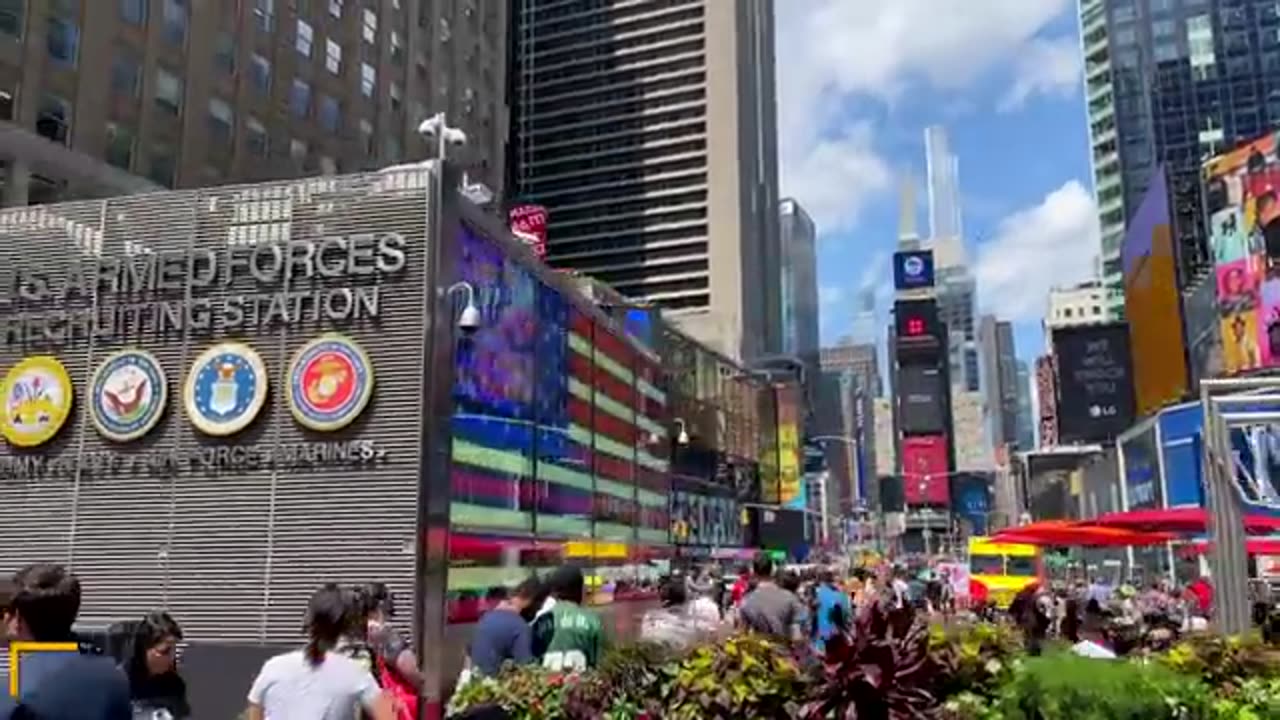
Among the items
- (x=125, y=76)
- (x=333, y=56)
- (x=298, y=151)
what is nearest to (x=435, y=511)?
(x=125, y=76)

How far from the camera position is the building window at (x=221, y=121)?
43.2 metres

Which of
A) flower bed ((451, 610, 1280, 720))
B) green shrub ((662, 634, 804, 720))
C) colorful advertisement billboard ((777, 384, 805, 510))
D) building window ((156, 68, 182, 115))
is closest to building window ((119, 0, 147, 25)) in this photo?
building window ((156, 68, 182, 115))

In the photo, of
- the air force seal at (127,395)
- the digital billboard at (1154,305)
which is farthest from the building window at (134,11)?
the digital billboard at (1154,305)

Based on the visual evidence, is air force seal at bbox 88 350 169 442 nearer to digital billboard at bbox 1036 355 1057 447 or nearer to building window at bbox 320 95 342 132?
building window at bbox 320 95 342 132

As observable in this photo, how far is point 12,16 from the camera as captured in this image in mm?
34281

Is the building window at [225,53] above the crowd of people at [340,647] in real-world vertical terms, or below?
above

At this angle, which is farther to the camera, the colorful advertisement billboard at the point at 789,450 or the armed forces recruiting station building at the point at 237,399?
the colorful advertisement billboard at the point at 789,450

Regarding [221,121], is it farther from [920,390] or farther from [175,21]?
[920,390]

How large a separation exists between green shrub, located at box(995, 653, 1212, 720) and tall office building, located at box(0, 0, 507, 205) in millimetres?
34820

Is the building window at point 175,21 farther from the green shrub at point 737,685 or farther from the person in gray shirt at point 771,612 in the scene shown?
the green shrub at point 737,685

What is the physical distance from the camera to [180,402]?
12820 mm

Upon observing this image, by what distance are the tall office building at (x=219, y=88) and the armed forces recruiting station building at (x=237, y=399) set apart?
2364cm

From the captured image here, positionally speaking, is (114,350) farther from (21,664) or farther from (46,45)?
(46,45)

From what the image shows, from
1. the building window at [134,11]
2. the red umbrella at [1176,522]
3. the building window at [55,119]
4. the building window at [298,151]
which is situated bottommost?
the red umbrella at [1176,522]
